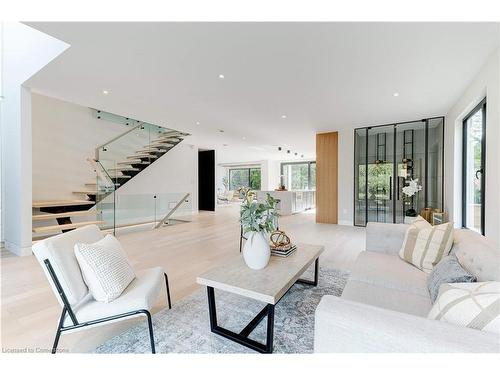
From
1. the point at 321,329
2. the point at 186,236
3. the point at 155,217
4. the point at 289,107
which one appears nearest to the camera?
the point at 321,329

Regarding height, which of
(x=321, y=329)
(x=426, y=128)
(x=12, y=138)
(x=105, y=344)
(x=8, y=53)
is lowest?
(x=105, y=344)

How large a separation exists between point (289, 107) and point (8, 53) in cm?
469

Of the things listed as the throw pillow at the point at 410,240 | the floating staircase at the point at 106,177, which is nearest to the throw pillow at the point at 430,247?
the throw pillow at the point at 410,240

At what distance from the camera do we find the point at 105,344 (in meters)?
1.64

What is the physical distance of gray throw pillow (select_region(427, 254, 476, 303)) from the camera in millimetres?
1314

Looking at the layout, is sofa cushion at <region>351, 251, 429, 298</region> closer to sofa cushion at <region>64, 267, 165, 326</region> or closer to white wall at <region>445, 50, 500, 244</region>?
white wall at <region>445, 50, 500, 244</region>

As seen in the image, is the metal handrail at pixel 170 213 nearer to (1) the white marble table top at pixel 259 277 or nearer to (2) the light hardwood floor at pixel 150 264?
(2) the light hardwood floor at pixel 150 264

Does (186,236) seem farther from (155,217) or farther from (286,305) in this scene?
(286,305)

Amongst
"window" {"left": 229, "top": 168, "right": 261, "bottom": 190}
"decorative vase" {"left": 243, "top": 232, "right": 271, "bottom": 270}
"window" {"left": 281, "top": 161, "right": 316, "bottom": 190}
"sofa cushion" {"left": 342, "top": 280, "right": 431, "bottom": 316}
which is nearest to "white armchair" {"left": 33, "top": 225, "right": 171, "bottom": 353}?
"decorative vase" {"left": 243, "top": 232, "right": 271, "bottom": 270}

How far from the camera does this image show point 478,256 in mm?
1370

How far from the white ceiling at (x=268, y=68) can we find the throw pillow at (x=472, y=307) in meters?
→ 2.20

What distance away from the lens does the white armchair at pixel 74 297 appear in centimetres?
140
